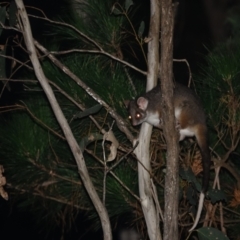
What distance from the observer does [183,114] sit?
3559mm

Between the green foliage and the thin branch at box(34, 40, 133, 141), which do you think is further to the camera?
the thin branch at box(34, 40, 133, 141)

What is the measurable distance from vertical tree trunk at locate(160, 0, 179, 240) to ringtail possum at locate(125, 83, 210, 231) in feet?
1.20

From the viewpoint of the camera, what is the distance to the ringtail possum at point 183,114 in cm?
323

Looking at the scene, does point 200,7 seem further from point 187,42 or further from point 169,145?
point 169,145

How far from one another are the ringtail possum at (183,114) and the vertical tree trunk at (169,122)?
1.20 feet

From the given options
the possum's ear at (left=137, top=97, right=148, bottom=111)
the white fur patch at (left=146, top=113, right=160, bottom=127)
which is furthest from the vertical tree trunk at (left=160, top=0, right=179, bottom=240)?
the possum's ear at (left=137, top=97, right=148, bottom=111)

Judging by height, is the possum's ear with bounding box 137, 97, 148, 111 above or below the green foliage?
above

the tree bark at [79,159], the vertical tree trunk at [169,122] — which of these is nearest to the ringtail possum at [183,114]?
the vertical tree trunk at [169,122]

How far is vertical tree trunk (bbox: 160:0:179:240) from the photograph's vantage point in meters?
2.55

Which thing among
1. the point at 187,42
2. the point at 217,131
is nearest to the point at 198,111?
the point at 217,131

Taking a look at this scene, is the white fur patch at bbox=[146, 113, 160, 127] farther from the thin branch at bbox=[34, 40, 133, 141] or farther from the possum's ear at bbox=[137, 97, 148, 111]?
the thin branch at bbox=[34, 40, 133, 141]

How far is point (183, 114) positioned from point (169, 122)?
934 millimetres

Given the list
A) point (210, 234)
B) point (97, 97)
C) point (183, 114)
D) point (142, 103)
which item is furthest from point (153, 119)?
point (210, 234)

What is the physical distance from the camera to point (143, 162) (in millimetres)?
2928
